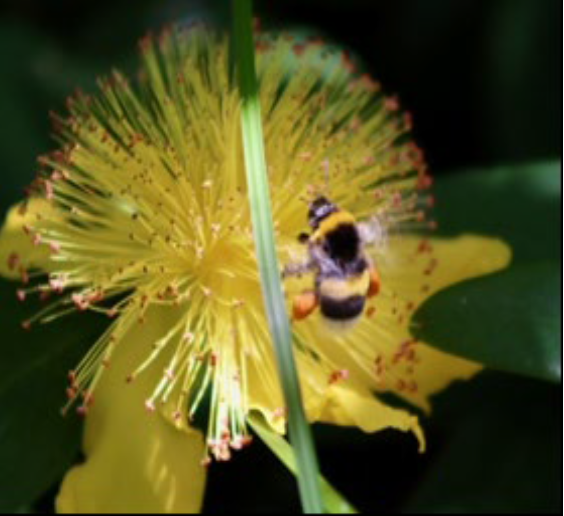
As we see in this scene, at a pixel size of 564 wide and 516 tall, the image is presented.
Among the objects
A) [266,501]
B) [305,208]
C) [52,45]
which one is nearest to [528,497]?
[266,501]

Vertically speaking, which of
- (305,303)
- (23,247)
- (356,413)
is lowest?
(356,413)

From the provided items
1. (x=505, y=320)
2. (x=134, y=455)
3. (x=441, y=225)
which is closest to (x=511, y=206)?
(x=441, y=225)

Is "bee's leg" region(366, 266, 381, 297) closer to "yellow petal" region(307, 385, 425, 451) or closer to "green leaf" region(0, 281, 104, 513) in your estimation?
"yellow petal" region(307, 385, 425, 451)

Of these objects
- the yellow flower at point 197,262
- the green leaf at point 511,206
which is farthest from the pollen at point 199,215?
the green leaf at point 511,206

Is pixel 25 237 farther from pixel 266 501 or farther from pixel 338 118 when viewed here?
pixel 266 501

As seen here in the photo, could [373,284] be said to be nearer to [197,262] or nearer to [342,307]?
[342,307]

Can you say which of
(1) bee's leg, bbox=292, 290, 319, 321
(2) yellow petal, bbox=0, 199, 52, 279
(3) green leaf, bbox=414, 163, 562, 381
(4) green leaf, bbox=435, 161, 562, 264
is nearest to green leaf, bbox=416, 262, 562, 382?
(3) green leaf, bbox=414, 163, 562, 381

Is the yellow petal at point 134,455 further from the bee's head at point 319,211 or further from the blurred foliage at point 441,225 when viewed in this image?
the bee's head at point 319,211
